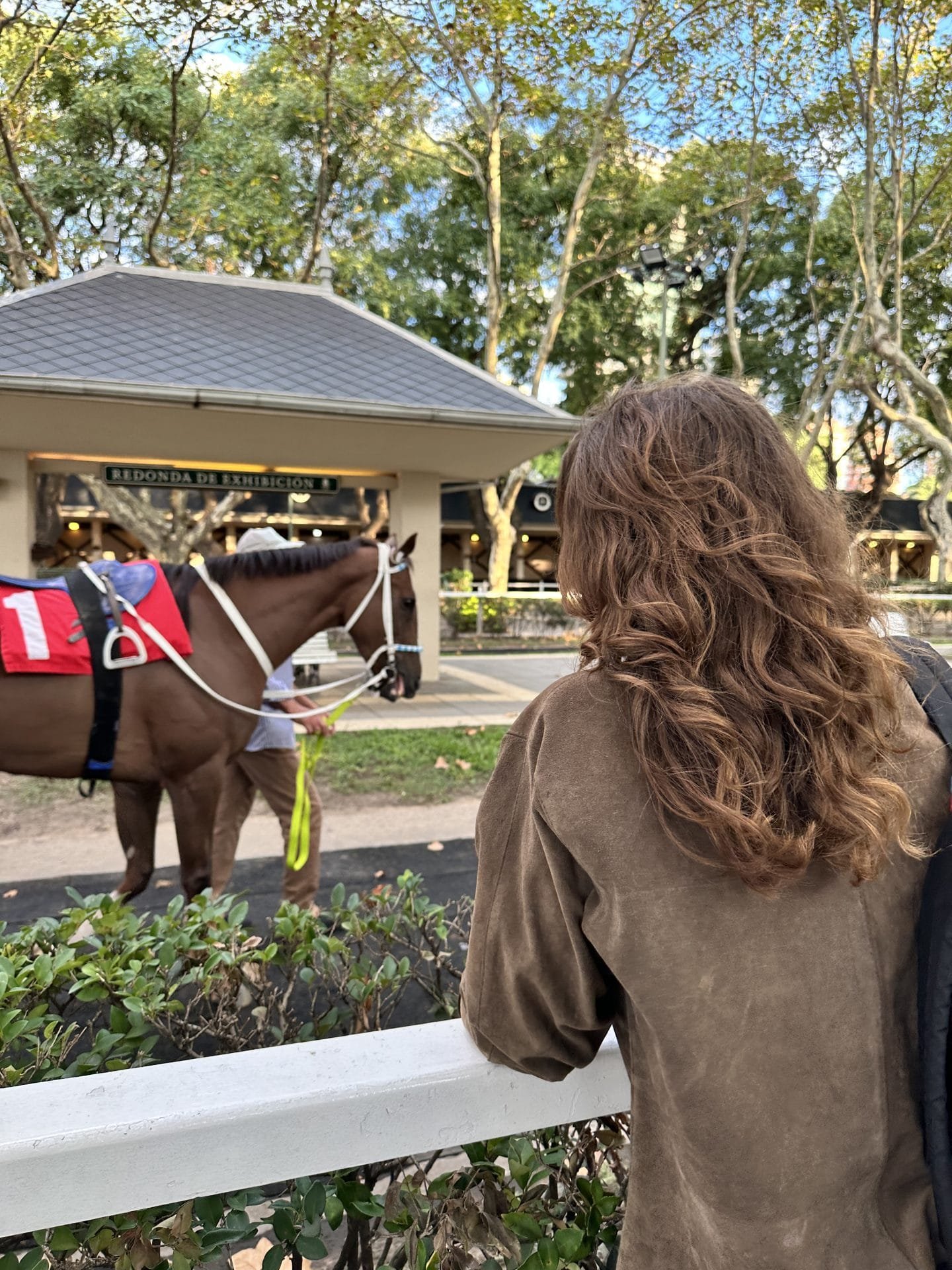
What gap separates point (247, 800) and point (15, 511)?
23.8 feet

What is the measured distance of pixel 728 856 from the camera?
2.75 ft

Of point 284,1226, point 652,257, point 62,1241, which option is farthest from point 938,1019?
point 652,257

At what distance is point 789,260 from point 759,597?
79.6 feet

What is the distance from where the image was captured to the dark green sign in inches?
369

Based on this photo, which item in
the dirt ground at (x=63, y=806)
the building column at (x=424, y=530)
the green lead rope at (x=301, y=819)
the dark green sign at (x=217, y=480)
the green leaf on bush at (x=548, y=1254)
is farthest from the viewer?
the building column at (x=424, y=530)

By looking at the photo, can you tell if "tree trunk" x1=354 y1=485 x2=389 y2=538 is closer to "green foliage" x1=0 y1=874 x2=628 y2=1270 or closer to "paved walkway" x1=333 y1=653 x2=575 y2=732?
"paved walkway" x1=333 y1=653 x2=575 y2=732

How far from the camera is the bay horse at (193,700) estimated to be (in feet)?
10.7

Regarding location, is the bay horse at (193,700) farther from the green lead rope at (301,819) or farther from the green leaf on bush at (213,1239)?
the green leaf on bush at (213,1239)

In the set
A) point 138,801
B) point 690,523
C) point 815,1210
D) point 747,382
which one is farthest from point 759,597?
point 138,801

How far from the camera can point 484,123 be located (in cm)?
1499

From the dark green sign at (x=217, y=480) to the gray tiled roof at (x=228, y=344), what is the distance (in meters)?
1.34

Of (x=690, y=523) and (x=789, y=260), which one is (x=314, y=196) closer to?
(x=789, y=260)

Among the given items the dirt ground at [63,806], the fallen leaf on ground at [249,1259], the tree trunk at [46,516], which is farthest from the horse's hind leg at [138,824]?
the tree trunk at [46,516]

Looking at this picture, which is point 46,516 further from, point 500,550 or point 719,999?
point 719,999
